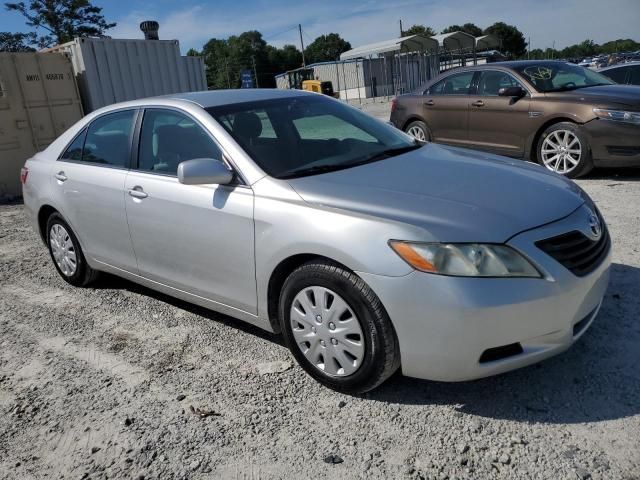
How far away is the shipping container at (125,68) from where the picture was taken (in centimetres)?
1085

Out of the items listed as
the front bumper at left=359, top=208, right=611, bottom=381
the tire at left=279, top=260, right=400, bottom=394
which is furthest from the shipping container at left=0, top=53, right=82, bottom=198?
the front bumper at left=359, top=208, right=611, bottom=381

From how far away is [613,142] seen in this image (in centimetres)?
646

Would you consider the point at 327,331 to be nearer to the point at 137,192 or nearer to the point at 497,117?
the point at 137,192

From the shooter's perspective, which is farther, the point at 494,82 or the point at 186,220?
the point at 494,82

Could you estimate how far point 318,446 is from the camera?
8.13ft

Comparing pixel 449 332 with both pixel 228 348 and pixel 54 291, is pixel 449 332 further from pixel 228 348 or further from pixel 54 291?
pixel 54 291

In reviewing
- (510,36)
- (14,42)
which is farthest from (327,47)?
(14,42)

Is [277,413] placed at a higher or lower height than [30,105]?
lower

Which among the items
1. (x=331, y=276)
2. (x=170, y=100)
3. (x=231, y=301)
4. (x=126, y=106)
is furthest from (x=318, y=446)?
(x=126, y=106)

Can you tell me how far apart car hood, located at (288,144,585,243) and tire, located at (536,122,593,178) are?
3.84m

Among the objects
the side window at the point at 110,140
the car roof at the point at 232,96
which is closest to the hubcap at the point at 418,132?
the car roof at the point at 232,96

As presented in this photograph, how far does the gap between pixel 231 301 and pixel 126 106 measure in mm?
1830

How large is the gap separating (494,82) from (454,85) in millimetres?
720

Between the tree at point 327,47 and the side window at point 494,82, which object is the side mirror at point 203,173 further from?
the tree at point 327,47
